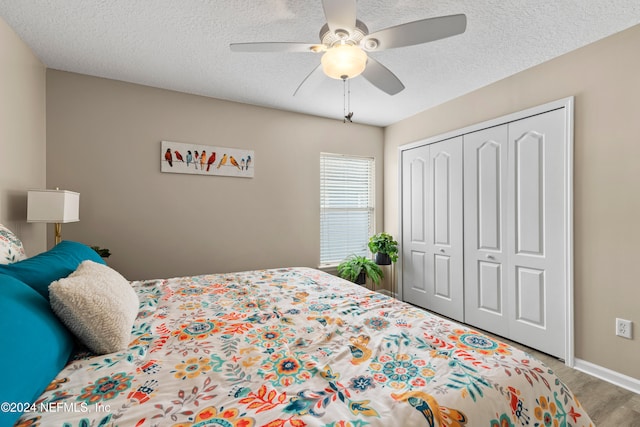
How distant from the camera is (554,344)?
2.50m

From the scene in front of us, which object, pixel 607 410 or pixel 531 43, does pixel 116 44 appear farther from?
pixel 607 410

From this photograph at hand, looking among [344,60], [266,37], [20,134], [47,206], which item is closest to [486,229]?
[344,60]

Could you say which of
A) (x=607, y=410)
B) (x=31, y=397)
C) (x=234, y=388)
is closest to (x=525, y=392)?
(x=234, y=388)

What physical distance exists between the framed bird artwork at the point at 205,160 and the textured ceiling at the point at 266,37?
601mm

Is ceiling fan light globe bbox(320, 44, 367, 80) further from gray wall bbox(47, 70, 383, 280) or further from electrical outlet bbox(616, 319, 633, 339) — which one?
electrical outlet bbox(616, 319, 633, 339)

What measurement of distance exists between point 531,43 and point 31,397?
Answer: 3310 millimetres

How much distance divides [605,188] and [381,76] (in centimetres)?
190

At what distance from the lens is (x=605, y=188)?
222 cm

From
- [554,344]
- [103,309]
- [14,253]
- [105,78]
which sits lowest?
[554,344]

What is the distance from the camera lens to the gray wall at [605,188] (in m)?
2.10

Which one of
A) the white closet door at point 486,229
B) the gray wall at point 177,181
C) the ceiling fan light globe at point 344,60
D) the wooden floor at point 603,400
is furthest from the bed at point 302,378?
the white closet door at point 486,229

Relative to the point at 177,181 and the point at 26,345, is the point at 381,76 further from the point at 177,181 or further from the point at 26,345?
the point at 177,181

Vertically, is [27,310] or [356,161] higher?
[356,161]

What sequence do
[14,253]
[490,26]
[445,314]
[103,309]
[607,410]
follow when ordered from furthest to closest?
[445,314], [490,26], [607,410], [14,253], [103,309]
